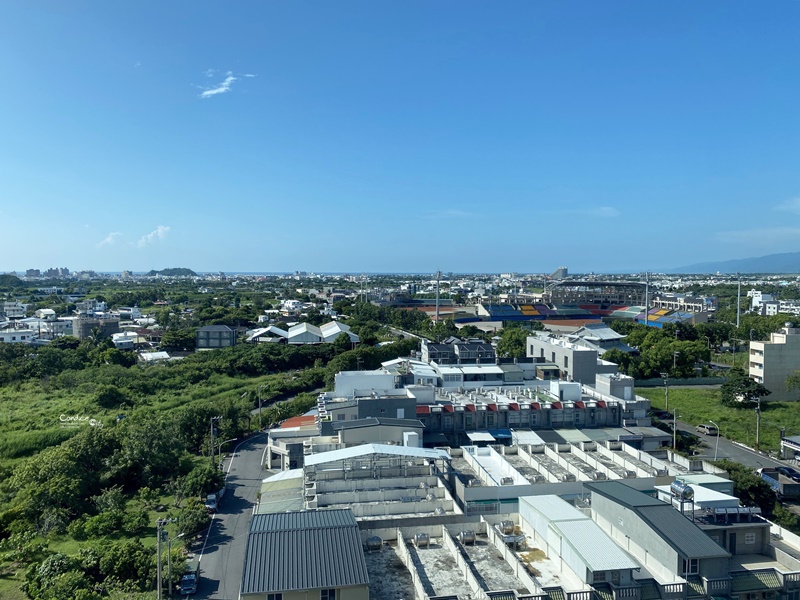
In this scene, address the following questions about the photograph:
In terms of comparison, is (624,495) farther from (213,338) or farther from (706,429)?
(213,338)

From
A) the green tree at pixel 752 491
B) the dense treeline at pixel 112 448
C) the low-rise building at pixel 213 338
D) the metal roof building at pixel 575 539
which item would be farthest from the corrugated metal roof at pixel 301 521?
the low-rise building at pixel 213 338

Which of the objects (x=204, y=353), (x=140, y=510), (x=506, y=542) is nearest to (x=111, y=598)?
(x=140, y=510)

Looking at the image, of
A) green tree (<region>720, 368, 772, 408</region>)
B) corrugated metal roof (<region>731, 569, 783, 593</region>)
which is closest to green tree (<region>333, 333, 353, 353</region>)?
green tree (<region>720, 368, 772, 408</region>)

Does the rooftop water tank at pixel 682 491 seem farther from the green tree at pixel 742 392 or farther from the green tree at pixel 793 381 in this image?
the green tree at pixel 793 381

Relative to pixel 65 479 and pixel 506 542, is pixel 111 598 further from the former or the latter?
pixel 506 542

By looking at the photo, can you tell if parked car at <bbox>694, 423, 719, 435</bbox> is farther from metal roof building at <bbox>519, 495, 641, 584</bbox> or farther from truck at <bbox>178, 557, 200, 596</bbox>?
truck at <bbox>178, 557, 200, 596</bbox>
